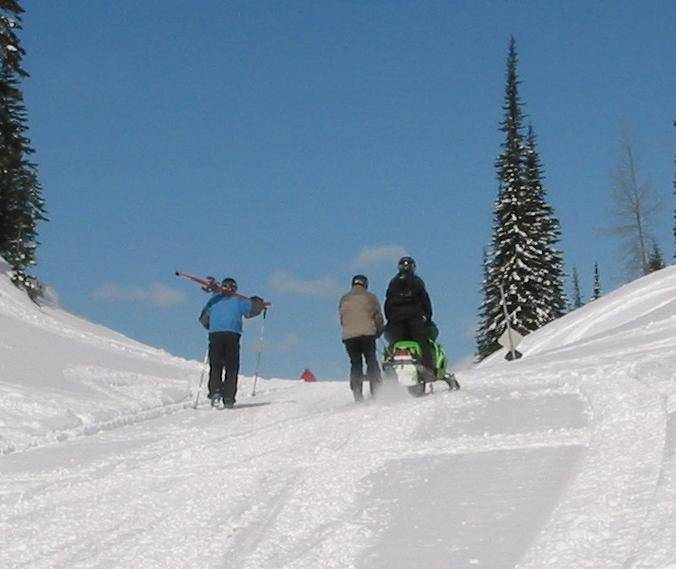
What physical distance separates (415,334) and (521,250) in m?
39.0

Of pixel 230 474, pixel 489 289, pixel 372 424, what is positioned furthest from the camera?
pixel 489 289

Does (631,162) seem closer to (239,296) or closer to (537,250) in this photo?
(537,250)

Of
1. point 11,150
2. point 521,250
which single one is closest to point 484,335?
point 521,250

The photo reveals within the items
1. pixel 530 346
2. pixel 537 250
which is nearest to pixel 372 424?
pixel 530 346

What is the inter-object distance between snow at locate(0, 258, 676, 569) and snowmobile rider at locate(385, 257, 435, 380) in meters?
0.80

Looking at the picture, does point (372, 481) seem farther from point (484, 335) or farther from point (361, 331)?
point (484, 335)

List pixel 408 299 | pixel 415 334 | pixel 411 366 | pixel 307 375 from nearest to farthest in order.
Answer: pixel 411 366
pixel 415 334
pixel 408 299
pixel 307 375

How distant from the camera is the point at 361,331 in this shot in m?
13.8

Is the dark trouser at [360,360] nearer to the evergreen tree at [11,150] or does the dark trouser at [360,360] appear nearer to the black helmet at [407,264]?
the black helmet at [407,264]

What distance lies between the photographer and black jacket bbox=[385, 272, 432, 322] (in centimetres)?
1331

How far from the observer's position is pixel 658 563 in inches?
154

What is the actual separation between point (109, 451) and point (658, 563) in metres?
6.83

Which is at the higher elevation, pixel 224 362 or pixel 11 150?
pixel 11 150

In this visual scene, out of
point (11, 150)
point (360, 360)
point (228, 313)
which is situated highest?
point (11, 150)
